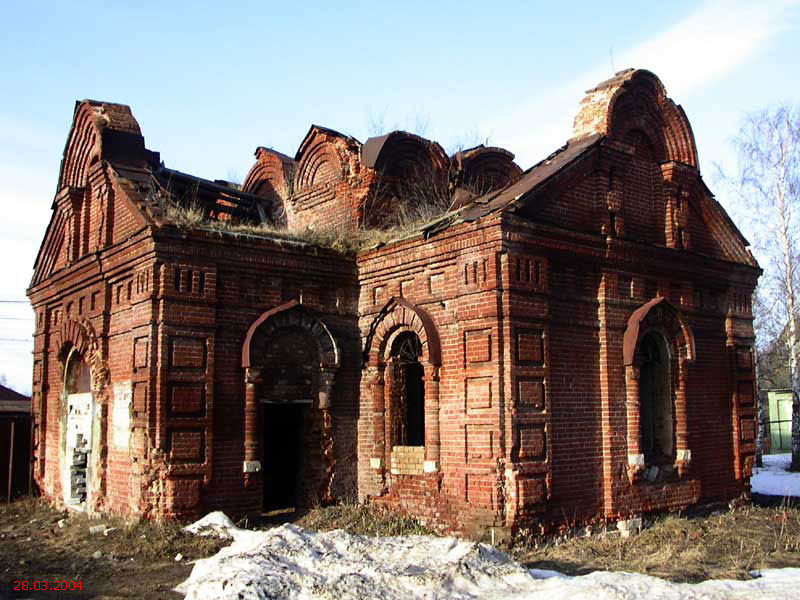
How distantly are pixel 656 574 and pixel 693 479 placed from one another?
13.1ft

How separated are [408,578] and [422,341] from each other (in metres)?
4.13

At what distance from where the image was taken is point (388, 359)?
37.6ft

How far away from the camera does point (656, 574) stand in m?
8.16

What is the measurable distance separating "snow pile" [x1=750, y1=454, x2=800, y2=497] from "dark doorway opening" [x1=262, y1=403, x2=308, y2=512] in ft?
28.9

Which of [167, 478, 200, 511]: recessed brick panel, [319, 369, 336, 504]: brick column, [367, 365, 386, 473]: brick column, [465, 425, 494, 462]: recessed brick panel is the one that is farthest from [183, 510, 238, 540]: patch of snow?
[465, 425, 494, 462]: recessed brick panel

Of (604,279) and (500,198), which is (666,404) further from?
(500,198)

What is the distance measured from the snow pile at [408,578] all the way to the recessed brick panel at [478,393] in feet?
7.22

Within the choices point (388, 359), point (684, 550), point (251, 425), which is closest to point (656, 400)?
point (684, 550)

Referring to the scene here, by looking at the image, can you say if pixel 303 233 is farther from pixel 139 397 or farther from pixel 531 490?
pixel 531 490

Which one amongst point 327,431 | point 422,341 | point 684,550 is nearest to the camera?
point 684,550

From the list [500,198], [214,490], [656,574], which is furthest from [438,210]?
[656,574]

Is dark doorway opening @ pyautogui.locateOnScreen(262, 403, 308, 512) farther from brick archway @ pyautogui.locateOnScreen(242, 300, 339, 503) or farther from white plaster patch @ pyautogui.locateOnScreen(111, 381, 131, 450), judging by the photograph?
white plaster patch @ pyautogui.locateOnScreen(111, 381, 131, 450)

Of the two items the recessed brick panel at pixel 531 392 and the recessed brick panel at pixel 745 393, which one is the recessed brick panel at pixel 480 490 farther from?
the recessed brick panel at pixel 745 393

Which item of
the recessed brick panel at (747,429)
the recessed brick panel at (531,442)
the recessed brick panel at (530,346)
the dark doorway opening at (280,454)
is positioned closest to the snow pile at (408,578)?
the recessed brick panel at (531,442)
